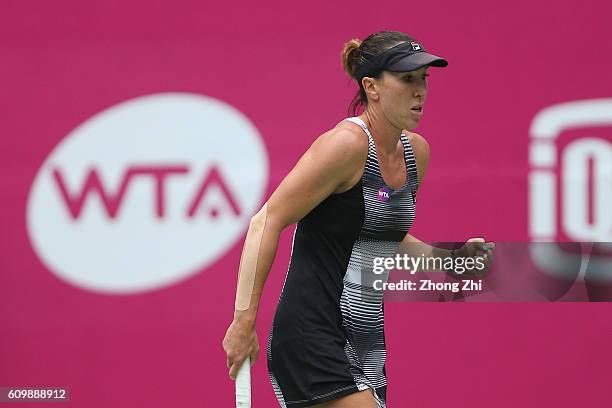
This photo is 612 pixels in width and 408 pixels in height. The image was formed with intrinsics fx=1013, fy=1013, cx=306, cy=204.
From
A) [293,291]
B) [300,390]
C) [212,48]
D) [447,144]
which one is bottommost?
[300,390]

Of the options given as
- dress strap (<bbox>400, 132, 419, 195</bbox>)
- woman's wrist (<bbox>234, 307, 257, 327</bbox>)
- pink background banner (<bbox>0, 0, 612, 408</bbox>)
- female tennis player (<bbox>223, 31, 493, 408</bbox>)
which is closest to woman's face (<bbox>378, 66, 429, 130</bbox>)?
female tennis player (<bbox>223, 31, 493, 408</bbox>)

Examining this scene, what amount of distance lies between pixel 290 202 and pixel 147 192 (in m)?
1.60

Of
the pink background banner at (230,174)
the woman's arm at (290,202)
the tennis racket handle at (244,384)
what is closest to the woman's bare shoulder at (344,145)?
the woman's arm at (290,202)

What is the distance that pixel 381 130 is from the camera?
7.89 feet

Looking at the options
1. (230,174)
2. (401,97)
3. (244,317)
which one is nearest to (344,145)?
(401,97)

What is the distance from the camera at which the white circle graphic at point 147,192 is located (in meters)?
3.73

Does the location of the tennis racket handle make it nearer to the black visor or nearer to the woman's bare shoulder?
the woman's bare shoulder

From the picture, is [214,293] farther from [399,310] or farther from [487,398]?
[487,398]

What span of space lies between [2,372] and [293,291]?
75.3 inches

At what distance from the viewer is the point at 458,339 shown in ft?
12.1

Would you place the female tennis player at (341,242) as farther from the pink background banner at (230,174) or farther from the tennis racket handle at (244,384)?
the pink background banner at (230,174)

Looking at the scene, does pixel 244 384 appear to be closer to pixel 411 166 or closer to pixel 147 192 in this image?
pixel 411 166

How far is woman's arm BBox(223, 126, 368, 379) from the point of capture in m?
2.23

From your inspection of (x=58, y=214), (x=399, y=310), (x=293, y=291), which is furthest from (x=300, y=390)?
(x=58, y=214)
